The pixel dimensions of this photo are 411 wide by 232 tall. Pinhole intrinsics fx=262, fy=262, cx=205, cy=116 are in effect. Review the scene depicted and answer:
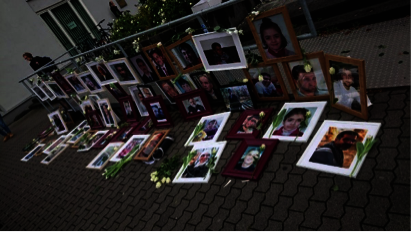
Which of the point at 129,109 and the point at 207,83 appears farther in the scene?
the point at 129,109

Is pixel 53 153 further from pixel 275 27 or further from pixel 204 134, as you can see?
pixel 275 27

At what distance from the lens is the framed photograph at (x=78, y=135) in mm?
6333

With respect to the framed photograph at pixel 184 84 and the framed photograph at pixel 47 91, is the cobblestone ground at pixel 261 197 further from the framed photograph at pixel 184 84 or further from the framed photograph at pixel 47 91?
the framed photograph at pixel 47 91

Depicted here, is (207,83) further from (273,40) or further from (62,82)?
(62,82)

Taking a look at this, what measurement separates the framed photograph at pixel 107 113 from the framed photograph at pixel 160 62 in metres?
2.01

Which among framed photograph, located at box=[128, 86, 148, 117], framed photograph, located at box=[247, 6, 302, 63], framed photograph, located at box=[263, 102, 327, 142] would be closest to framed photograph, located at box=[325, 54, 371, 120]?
framed photograph, located at box=[263, 102, 327, 142]

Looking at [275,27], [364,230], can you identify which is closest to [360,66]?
[275,27]

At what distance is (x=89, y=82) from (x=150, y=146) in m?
2.49

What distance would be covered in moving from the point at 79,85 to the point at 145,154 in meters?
3.06

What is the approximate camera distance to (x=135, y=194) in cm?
372

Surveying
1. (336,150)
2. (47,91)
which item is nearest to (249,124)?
(336,150)

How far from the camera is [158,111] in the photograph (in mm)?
4754

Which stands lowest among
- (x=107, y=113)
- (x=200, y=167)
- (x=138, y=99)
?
(x=200, y=167)

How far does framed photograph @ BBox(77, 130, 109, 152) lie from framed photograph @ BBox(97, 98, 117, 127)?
0.23 metres
